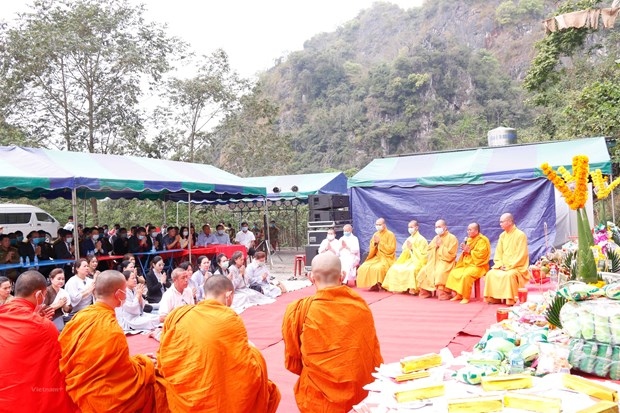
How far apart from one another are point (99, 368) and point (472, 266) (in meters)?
6.08

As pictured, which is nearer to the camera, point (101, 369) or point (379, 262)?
point (101, 369)

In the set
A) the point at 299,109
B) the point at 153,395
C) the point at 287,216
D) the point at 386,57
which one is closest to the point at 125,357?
the point at 153,395

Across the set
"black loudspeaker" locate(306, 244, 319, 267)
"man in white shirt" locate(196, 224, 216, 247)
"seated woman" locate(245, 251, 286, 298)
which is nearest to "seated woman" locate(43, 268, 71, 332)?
"seated woman" locate(245, 251, 286, 298)

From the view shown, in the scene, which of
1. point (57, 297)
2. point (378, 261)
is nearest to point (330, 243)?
point (378, 261)

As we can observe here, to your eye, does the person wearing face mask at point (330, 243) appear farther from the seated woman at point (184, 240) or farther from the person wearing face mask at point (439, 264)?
the seated woman at point (184, 240)

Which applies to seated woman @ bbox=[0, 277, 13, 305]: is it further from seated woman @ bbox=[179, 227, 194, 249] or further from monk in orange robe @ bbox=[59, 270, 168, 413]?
seated woman @ bbox=[179, 227, 194, 249]

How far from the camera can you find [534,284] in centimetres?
741

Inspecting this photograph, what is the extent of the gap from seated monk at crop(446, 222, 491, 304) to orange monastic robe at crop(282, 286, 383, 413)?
4.87 meters

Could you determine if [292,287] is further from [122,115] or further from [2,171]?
[122,115]

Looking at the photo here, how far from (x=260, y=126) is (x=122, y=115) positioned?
272 inches

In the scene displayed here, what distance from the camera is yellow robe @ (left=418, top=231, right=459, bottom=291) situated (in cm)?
786

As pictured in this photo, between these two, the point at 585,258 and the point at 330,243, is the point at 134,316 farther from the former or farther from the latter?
the point at 585,258

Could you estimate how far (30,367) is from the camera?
2902mm

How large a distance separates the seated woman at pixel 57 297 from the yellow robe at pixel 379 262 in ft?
16.8
